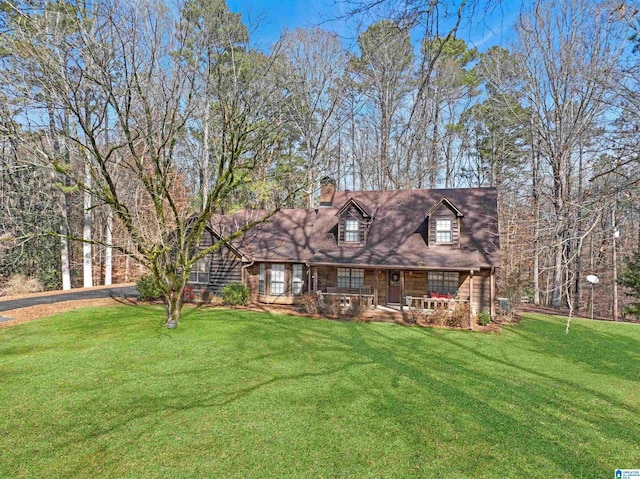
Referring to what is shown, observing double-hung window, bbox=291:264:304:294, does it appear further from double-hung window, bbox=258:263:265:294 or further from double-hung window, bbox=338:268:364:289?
double-hung window, bbox=338:268:364:289

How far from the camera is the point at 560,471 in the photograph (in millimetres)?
4535

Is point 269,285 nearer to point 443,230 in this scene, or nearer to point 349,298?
point 349,298

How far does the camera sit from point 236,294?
54.2 feet

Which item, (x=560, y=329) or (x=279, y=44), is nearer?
(x=279, y=44)

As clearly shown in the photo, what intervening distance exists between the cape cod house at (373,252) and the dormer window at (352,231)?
5 cm

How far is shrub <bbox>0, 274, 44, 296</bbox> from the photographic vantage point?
1925cm

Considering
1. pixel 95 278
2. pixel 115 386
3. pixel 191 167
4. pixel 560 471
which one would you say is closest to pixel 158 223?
pixel 115 386

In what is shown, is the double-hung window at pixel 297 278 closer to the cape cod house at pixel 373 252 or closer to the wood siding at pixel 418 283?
the cape cod house at pixel 373 252

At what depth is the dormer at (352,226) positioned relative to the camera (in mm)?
17188

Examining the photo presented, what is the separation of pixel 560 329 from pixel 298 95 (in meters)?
20.1

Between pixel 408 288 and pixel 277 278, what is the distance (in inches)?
262

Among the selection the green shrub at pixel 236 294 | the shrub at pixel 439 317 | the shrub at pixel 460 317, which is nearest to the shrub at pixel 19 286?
the green shrub at pixel 236 294

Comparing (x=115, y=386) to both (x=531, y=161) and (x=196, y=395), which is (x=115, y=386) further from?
(x=531, y=161)

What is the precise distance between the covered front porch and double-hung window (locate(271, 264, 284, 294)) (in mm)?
1614
